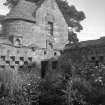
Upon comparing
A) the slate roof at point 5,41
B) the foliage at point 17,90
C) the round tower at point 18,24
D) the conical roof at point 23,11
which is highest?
the conical roof at point 23,11

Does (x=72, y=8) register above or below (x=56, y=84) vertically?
above

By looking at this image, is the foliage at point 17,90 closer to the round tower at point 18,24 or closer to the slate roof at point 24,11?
the round tower at point 18,24

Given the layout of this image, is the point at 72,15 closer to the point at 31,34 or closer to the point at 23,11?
the point at 23,11

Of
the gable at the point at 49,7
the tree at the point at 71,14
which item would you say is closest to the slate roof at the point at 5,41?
the gable at the point at 49,7

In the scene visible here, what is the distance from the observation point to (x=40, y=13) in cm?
3002

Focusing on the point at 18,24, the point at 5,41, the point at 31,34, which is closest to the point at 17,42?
the point at 5,41

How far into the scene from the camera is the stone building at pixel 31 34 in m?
25.0

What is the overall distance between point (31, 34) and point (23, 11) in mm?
3273

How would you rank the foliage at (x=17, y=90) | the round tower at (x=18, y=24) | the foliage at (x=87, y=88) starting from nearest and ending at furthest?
the foliage at (x=87, y=88) → the foliage at (x=17, y=90) → the round tower at (x=18, y=24)

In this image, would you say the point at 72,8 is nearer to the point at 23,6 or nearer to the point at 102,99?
the point at 23,6

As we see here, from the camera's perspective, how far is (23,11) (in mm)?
29516

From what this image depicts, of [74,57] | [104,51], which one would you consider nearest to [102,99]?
[104,51]

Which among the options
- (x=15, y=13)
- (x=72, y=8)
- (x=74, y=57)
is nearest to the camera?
(x=74, y=57)

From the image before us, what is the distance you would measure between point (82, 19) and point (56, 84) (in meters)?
27.5
